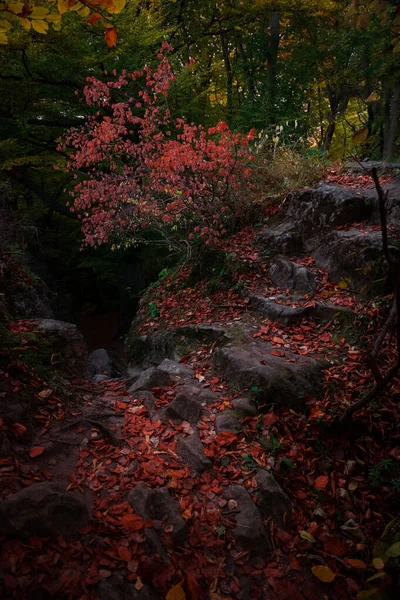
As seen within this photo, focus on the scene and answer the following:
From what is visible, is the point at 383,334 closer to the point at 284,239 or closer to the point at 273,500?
the point at 273,500

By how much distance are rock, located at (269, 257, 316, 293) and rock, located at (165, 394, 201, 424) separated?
271 cm

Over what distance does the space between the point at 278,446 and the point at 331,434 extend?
586 mm

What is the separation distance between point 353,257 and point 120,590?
182 inches

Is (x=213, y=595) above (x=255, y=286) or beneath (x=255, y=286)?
beneath

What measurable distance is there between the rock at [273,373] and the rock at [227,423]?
0.40 m

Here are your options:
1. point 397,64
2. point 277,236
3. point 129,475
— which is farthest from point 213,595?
point 397,64

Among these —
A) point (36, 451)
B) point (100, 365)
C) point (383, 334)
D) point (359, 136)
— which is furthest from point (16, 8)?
point (100, 365)

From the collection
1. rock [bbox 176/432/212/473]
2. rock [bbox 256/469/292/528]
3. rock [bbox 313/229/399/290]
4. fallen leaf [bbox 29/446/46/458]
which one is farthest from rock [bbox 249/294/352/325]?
fallen leaf [bbox 29/446/46/458]

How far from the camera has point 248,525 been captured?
2.56 meters

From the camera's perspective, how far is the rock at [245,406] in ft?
11.5

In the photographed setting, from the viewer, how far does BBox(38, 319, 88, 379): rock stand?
4352 millimetres

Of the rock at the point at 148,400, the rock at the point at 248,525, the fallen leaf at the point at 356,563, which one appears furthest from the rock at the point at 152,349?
Answer: the fallen leaf at the point at 356,563

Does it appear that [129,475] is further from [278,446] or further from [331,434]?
[331,434]

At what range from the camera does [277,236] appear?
6.24 meters
